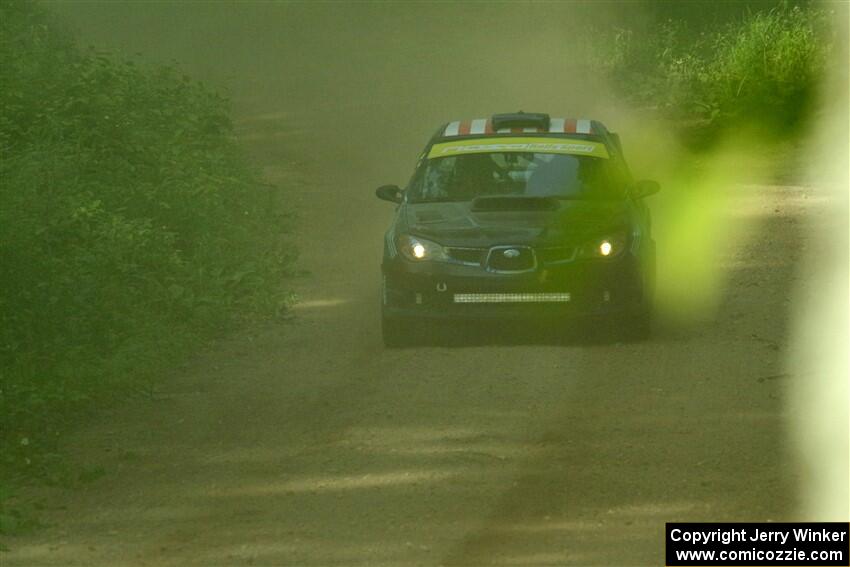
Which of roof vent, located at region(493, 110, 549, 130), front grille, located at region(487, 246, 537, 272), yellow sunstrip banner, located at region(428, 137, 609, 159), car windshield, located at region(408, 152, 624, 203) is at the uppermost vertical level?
roof vent, located at region(493, 110, 549, 130)

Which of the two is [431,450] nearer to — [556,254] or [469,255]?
[469,255]

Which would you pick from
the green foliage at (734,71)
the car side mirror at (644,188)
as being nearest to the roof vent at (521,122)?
the car side mirror at (644,188)

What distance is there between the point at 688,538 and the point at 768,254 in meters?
10.7

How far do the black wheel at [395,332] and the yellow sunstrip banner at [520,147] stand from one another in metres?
1.77

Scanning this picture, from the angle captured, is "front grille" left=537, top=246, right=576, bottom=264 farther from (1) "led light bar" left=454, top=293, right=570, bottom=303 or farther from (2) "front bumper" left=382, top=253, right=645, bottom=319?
(1) "led light bar" left=454, top=293, right=570, bottom=303

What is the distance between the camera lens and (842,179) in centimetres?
2361

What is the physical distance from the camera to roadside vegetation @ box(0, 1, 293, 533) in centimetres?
1159

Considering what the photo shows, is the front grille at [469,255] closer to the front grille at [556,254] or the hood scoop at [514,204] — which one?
the front grille at [556,254]

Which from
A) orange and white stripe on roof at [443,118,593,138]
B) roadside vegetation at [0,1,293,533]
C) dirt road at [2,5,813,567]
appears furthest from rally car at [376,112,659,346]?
roadside vegetation at [0,1,293,533]

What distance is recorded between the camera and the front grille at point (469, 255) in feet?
42.1

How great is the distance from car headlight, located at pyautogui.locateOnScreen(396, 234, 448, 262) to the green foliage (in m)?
14.6

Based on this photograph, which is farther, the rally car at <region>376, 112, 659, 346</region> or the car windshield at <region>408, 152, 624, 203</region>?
the car windshield at <region>408, 152, 624, 203</region>

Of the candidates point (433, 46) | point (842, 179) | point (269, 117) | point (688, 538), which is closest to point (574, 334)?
point (688, 538)

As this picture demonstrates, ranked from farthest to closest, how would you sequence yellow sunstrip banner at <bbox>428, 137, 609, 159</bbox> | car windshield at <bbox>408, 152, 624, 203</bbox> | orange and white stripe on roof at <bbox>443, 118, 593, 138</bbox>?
orange and white stripe on roof at <bbox>443, 118, 593, 138</bbox> < yellow sunstrip banner at <bbox>428, 137, 609, 159</bbox> < car windshield at <bbox>408, 152, 624, 203</bbox>
